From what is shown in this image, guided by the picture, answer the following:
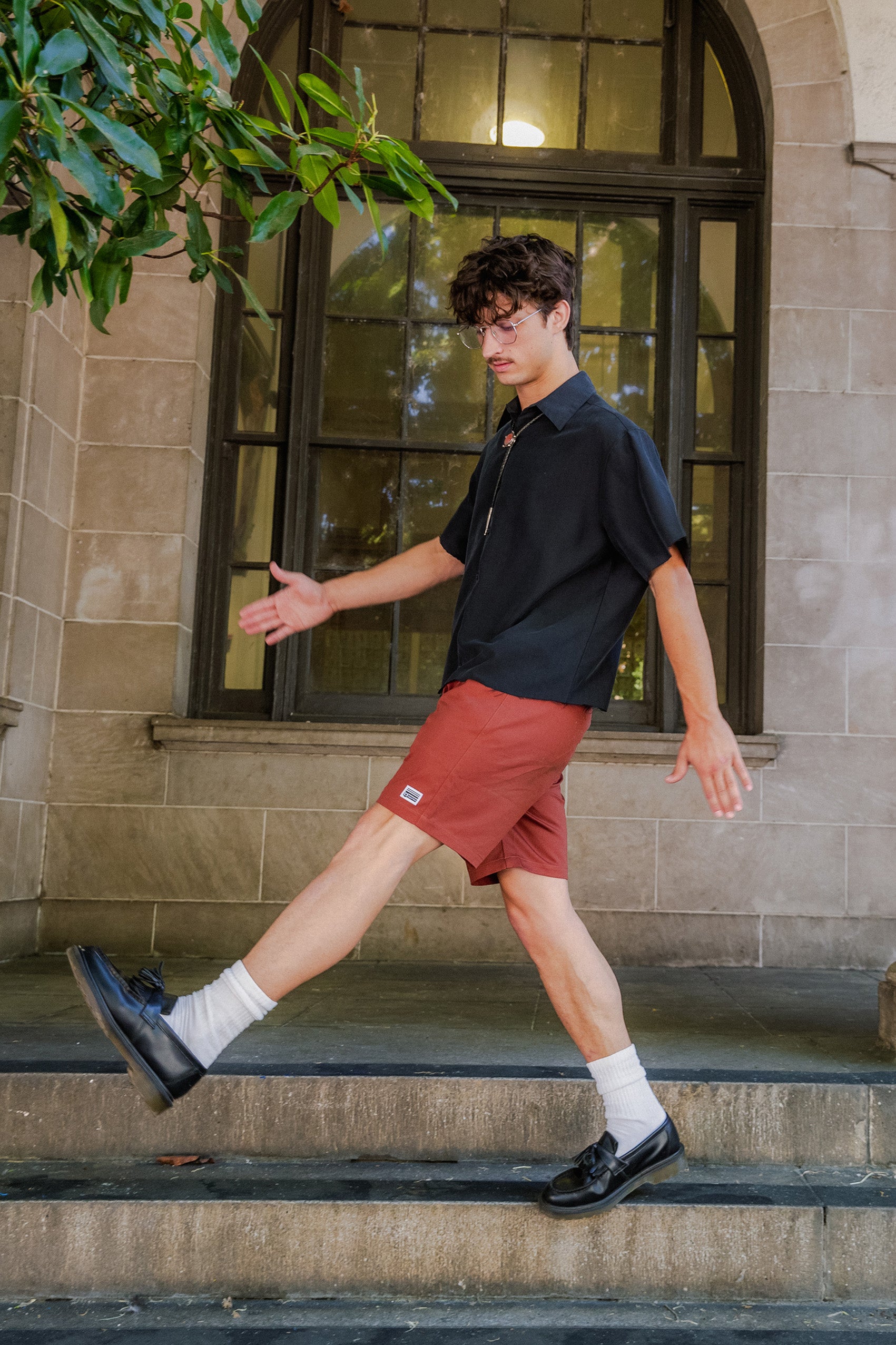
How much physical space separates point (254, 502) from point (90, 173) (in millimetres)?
3774

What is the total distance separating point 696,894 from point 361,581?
2964 millimetres

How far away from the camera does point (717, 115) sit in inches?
232

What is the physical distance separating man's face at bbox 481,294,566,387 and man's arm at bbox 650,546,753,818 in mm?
527

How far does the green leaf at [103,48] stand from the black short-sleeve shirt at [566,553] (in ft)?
3.38

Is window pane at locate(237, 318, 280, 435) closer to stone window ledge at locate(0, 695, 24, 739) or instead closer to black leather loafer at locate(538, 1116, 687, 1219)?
stone window ledge at locate(0, 695, 24, 739)

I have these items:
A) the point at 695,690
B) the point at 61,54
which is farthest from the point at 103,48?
the point at 695,690

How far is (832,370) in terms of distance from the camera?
211 inches

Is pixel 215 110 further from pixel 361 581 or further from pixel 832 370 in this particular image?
pixel 832 370

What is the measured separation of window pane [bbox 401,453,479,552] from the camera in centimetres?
567

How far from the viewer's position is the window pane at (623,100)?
588 centimetres

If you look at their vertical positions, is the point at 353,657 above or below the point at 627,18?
below

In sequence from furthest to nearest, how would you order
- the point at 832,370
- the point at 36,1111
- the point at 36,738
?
the point at 832,370 < the point at 36,738 < the point at 36,1111

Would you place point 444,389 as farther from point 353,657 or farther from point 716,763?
point 716,763

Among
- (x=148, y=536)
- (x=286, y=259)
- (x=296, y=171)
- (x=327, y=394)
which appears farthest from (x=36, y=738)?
(x=296, y=171)
